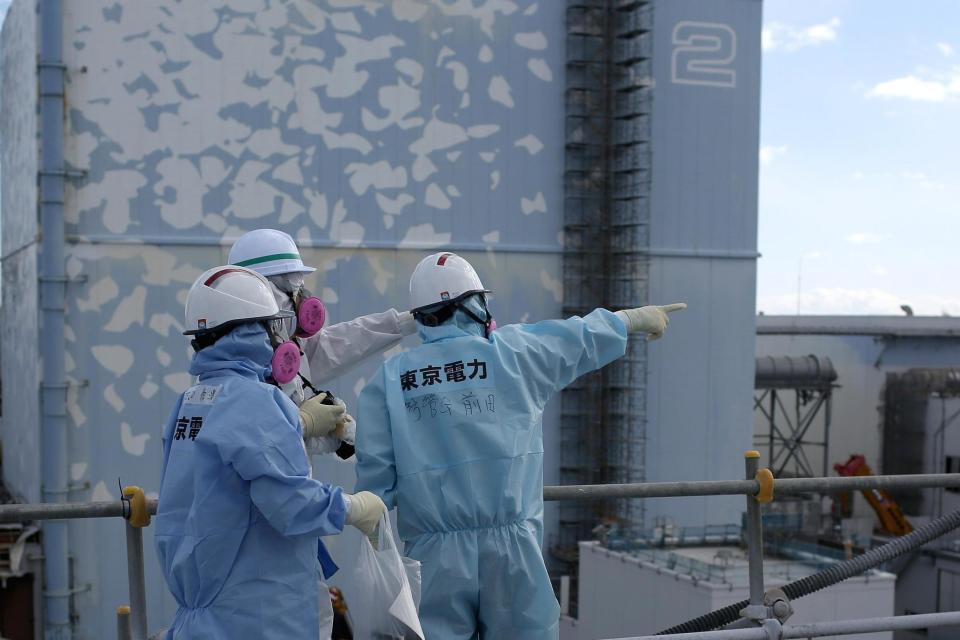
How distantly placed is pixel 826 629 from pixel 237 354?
2.48 meters

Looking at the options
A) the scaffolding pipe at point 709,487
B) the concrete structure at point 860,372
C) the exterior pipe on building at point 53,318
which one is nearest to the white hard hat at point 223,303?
the scaffolding pipe at point 709,487

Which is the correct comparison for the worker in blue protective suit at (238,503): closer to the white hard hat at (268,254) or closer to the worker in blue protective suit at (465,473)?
the worker in blue protective suit at (465,473)

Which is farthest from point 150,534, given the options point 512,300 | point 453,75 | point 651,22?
point 651,22

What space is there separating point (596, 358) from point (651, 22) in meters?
12.6

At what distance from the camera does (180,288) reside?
44.4 feet

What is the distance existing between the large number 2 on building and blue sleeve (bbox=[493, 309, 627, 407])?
41.3ft

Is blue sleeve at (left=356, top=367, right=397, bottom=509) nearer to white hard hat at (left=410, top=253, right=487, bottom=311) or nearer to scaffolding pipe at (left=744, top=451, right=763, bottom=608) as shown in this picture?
white hard hat at (left=410, top=253, right=487, bottom=311)

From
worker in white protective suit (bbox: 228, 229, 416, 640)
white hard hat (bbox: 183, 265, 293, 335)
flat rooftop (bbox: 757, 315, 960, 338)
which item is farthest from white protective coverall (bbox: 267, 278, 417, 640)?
flat rooftop (bbox: 757, 315, 960, 338)

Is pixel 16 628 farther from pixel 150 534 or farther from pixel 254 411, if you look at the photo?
pixel 254 411

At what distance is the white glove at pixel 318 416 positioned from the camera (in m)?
3.87

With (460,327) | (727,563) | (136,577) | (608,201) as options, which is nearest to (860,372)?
(608,201)

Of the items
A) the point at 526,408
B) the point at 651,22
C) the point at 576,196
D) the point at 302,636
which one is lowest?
the point at 302,636

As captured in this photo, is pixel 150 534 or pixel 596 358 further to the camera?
pixel 150 534

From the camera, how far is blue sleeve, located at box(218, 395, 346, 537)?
2904 millimetres
